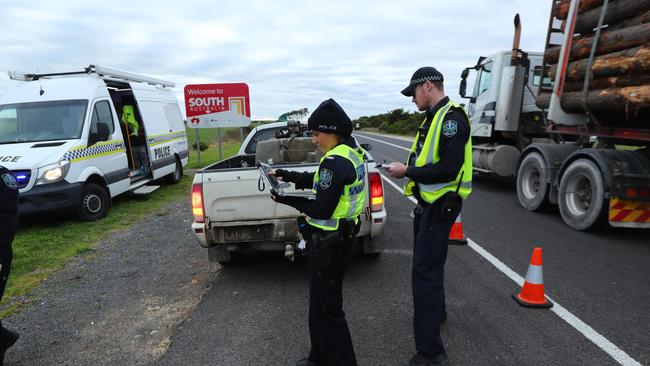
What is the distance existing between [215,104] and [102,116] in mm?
5467

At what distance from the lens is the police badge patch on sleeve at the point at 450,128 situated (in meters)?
2.77

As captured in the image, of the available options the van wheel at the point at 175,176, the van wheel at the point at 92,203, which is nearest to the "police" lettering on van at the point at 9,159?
the van wheel at the point at 92,203

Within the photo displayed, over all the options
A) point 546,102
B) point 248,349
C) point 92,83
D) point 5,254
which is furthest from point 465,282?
point 92,83

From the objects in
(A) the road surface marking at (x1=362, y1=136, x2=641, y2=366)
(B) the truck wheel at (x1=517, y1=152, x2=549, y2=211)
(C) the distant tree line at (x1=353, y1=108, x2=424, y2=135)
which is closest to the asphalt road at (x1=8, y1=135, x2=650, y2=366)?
(A) the road surface marking at (x1=362, y1=136, x2=641, y2=366)

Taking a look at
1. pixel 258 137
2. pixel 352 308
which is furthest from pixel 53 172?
pixel 352 308

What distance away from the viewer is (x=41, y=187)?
6.79m

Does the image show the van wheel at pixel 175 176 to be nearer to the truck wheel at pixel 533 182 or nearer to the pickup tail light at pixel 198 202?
the pickup tail light at pixel 198 202

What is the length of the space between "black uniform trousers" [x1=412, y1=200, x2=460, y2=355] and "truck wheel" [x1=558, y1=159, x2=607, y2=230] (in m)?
4.22

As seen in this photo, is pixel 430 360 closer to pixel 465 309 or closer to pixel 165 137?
pixel 465 309

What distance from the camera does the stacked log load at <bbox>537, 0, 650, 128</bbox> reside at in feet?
17.4

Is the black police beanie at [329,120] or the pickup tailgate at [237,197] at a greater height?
the black police beanie at [329,120]

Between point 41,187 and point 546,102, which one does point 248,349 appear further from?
point 546,102

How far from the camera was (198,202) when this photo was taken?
14.0 feet

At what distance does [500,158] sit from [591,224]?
11.2 ft
